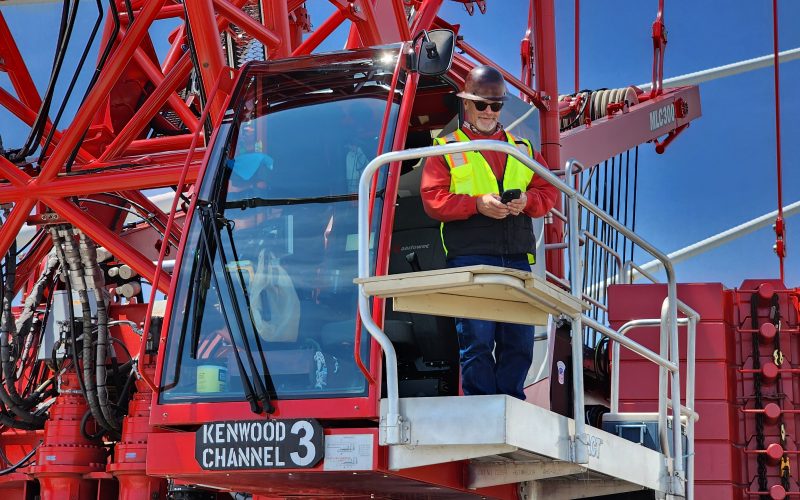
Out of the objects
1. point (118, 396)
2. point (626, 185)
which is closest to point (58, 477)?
point (118, 396)

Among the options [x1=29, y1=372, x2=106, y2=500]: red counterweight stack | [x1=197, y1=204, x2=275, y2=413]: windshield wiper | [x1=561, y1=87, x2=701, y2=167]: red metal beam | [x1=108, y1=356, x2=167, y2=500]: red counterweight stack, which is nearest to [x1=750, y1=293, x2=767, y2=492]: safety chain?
[x1=561, y1=87, x2=701, y2=167]: red metal beam

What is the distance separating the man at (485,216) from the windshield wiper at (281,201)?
481 millimetres

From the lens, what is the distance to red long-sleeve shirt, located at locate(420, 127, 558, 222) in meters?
5.97

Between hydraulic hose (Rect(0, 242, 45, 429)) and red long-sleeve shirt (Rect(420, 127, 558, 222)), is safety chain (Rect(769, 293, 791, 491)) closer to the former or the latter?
red long-sleeve shirt (Rect(420, 127, 558, 222))

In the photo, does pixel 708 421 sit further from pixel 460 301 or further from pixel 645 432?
pixel 460 301

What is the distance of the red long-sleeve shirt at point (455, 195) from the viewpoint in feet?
19.6

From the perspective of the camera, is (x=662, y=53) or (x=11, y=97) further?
(x=662, y=53)

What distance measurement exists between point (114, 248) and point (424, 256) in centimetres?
398

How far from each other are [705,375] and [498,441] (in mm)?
4166

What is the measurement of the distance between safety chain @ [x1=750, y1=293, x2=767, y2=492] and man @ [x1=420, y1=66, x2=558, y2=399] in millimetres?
3448

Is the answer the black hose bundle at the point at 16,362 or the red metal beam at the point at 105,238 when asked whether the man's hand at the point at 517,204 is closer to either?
the red metal beam at the point at 105,238

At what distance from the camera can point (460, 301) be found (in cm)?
549

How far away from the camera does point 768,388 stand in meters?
9.06

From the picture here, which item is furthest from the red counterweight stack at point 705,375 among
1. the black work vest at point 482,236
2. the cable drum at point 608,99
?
the cable drum at point 608,99
